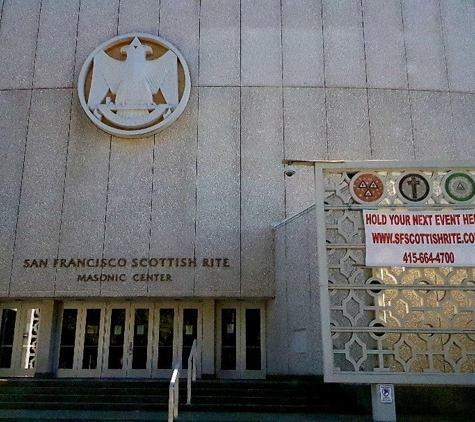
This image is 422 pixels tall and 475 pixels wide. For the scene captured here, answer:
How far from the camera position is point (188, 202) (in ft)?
44.4

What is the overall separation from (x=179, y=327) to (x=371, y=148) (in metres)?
7.13

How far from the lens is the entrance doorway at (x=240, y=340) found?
44.3 feet

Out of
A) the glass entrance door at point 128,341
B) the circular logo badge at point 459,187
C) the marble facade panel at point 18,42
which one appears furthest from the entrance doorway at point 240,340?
the marble facade panel at point 18,42

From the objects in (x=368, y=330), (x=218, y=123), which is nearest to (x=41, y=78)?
(x=218, y=123)

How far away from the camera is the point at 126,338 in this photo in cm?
1386

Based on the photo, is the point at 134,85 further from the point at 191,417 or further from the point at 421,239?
the point at 421,239

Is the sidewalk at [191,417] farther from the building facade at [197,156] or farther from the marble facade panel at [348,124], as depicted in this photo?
the marble facade panel at [348,124]

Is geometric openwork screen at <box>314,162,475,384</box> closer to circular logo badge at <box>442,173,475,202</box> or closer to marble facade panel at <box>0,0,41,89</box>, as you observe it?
circular logo badge at <box>442,173,475,202</box>

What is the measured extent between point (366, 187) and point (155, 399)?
5.50 metres

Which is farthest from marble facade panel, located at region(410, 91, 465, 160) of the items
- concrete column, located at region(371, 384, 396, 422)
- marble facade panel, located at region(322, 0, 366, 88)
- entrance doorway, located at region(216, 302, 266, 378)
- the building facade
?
concrete column, located at region(371, 384, 396, 422)

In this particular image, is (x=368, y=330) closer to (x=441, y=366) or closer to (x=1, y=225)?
(x=441, y=366)

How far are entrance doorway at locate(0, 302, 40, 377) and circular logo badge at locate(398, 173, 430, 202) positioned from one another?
10733 millimetres

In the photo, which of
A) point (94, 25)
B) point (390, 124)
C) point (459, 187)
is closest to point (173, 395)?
point (459, 187)

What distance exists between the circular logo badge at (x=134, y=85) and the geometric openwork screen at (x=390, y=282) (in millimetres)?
7106
